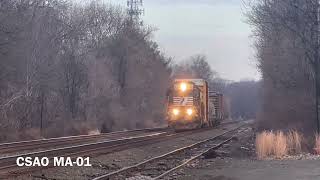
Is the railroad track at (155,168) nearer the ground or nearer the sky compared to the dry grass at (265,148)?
nearer the ground

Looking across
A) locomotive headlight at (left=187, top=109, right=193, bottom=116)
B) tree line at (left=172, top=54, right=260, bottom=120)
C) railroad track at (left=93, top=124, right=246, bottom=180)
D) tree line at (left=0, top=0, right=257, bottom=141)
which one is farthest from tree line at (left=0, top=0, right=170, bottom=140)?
tree line at (left=172, top=54, right=260, bottom=120)

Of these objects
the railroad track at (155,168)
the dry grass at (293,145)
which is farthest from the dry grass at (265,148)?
the railroad track at (155,168)

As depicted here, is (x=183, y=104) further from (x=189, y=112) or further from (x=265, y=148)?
(x=265, y=148)

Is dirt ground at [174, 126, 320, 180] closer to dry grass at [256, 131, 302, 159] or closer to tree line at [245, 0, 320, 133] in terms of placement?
dry grass at [256, 131, 302, 159]

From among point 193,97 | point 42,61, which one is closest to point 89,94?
point 42,61

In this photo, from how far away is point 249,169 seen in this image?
17.2 m

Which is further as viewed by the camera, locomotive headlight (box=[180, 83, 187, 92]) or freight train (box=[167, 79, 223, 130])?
locomotive headlight (box=[180, 83, 187, 92])

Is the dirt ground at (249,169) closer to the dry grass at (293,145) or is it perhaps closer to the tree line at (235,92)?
the dry grass at (293,145)

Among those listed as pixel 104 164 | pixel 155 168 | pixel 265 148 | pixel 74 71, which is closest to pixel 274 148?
pixel 265 148

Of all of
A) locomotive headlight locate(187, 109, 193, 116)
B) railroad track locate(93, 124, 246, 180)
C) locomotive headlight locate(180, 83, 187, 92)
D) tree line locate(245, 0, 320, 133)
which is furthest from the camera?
locomotive headlight locate(180, 83, 187, 92)

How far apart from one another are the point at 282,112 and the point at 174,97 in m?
9.00

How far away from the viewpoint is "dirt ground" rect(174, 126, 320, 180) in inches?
599

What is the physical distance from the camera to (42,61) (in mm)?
42531

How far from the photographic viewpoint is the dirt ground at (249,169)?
15.2 meters
